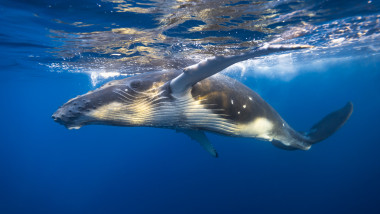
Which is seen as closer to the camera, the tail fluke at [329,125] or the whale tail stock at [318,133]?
the whale tail stock at [318,133]

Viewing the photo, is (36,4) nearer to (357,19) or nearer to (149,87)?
(149,87)

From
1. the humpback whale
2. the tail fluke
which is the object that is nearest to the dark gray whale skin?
the humpback whale

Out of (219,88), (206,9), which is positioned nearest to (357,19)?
(206,9)

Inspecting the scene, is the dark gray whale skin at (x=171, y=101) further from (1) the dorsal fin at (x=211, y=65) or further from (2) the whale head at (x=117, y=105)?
(1) the dorsal fin at (x=211, y=65)

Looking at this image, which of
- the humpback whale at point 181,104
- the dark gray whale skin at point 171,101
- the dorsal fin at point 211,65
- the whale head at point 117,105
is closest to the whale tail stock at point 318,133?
the dark gray whale skin at point 171,101

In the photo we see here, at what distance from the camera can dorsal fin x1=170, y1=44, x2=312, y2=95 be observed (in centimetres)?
191

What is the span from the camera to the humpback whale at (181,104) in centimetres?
236

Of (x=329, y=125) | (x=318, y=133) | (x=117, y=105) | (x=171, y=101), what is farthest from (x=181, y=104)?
(x=329, y=125)

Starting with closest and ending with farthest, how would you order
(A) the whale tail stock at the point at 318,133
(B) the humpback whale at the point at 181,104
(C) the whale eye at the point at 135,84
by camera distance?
(B) the humpback whale at the point at 181,104, (C) the whale eye at the point at 135,84, (A) the whale tail stock at the point at 318,133

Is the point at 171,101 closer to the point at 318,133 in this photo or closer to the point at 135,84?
the point at 135,84

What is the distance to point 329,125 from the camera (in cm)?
479

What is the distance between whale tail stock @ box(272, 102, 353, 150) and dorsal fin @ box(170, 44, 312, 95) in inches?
111

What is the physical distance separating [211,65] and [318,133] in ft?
13.7

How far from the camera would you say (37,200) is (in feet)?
115
